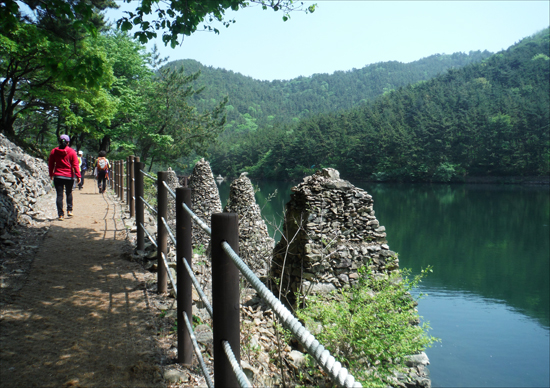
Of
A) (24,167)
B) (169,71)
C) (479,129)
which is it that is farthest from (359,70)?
(24,167)

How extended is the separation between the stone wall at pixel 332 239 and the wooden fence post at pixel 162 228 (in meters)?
3.69

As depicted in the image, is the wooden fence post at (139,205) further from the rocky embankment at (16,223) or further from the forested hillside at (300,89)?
the forested hillside at (300,89)

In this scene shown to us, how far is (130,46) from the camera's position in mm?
28391

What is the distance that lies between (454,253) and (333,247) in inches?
842

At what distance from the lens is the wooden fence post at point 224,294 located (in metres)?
1.51

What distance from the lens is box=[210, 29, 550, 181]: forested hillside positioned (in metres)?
55.6

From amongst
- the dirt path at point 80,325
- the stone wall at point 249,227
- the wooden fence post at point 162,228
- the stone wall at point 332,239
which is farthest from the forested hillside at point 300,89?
the wooden fence post at point 162,228

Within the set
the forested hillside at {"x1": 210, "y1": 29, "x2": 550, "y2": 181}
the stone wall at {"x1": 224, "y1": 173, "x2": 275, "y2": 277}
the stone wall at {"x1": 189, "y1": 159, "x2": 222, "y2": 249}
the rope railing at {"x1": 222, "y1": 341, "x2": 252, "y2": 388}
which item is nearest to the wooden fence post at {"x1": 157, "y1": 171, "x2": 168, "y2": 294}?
the rope railing at {"x1": 222, "y1": 341, "x2": 252, "y2": 388}

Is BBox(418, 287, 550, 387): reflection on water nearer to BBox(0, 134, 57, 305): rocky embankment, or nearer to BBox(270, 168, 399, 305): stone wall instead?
BBox(270, 168, 399, 305): stone wall

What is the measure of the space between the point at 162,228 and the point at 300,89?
18713cm

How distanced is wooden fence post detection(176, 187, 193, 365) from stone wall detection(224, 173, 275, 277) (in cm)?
799

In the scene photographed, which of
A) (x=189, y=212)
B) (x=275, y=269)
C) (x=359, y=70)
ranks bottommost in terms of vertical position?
(x=275, y=269)

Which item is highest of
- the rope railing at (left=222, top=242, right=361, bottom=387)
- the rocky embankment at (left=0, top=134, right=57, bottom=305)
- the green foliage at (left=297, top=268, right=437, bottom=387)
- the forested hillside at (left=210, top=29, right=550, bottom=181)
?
the forested hillside at (left=210, top=29, right=550, bottom=181)

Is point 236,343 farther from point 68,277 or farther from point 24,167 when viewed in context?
point 24,167
